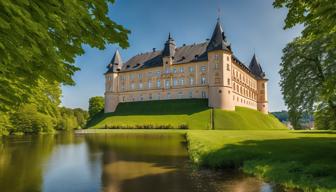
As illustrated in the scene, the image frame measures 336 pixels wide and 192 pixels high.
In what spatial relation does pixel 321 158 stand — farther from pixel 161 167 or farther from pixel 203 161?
pixel 161 167

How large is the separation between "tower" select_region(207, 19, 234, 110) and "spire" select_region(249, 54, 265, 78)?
3000cm

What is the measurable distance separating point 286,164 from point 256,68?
90436 mm

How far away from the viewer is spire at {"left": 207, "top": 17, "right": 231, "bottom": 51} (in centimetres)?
7031

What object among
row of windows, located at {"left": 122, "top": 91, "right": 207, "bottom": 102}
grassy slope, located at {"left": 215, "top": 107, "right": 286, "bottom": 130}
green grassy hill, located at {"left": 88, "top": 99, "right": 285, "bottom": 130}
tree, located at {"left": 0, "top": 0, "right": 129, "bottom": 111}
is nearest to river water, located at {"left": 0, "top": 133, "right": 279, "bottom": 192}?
tree, located at {"left": 0, "top": 0, "right": 129, "bottom": 111}

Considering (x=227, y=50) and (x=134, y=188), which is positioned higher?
(x=227, y=50)

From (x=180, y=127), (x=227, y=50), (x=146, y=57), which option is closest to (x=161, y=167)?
(x=180, y=127)

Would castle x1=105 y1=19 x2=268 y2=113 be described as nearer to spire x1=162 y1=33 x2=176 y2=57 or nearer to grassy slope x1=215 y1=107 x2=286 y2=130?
spire x1=162 y1=33 x2=176 y2=57

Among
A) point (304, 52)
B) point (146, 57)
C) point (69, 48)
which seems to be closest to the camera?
point (69, 48)

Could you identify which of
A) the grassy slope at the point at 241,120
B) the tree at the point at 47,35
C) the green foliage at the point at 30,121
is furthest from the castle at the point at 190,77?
the tree at the point at 47,35

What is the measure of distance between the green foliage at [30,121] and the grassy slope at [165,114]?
15540 millimetres

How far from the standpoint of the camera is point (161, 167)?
15.9 metres

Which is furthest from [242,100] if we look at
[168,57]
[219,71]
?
[168,57]

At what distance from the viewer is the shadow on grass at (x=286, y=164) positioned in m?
10.8

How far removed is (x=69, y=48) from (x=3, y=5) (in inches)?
72.2
